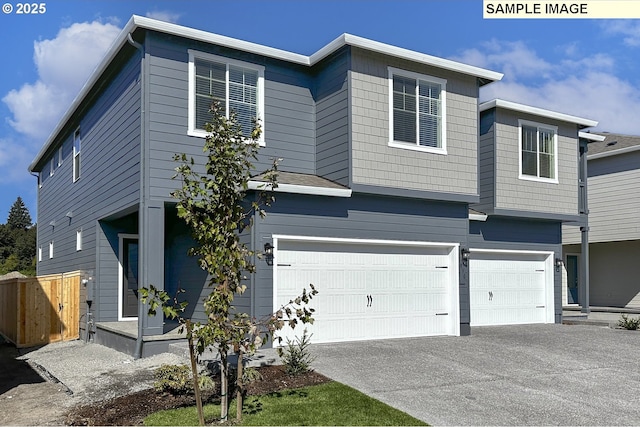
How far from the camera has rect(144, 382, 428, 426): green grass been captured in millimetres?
6484

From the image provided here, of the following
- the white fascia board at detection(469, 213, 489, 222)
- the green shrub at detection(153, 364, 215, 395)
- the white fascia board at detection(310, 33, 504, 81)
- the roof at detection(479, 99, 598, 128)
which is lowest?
the green shrub at detection(153, 364, 215, 395)

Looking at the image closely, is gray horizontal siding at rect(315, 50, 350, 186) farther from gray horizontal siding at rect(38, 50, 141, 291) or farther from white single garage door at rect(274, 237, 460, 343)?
gray horizontal siding at rect(38, 50, 141, 291)

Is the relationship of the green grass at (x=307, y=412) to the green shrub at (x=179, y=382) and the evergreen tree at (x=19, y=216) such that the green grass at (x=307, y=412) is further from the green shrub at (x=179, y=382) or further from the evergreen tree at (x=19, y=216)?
the evergreen tree at (x=19, y=216)

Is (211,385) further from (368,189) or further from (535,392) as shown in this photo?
(368,189)

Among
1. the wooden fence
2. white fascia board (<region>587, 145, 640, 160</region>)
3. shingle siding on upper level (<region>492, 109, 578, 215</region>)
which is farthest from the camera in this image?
white fascia board (<region>587, 145, 640, 160</region>)

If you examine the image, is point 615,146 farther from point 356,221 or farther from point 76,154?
point 76,154

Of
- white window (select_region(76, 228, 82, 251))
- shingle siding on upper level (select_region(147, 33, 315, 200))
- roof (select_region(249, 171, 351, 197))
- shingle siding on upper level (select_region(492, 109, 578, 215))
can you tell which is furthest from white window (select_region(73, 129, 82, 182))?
shingle siding on upper level (select_region(492, 109, 578, 215))

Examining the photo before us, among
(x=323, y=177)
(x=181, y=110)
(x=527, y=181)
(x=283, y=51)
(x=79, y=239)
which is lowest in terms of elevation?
(x=79, y=239)

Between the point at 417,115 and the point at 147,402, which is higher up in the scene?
the point at 417,115

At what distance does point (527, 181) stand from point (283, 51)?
759cm

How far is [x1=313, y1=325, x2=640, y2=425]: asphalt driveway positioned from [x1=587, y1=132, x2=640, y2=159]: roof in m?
9.61

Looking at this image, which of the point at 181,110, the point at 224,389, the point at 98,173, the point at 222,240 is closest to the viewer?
the point at 222,240

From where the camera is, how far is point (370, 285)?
12188 mm

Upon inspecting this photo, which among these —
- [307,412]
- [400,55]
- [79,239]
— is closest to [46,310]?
[79,239]
